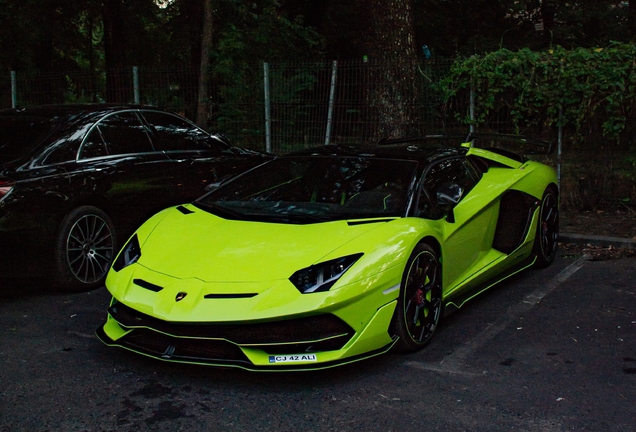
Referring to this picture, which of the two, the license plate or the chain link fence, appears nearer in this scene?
the license plate

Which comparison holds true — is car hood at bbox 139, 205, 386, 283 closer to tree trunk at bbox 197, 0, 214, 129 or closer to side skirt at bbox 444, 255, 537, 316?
side skirt at bbox 444, 255, 537, 316

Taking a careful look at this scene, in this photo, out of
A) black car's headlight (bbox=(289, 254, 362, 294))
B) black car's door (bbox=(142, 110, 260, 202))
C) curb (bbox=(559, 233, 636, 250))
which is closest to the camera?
black car's headlight (bbox=(289, 254, 362, 294))

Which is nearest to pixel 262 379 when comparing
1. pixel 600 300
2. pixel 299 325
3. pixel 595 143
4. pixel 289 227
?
pixel 299 325

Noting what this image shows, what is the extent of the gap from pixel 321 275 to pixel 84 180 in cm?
290

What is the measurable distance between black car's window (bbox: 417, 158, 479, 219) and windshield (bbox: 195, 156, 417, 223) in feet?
0.43

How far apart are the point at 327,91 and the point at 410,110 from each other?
4.24 feet

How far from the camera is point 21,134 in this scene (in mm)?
6418

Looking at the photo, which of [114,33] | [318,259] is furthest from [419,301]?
[114,33]

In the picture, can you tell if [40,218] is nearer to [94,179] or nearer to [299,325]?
[94,179]

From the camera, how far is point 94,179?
6.49m

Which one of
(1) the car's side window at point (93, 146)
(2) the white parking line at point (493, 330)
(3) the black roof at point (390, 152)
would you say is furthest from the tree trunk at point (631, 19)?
(1) the car's side window at point (93, 146)

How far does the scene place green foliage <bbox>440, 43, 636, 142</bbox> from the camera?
953 cm

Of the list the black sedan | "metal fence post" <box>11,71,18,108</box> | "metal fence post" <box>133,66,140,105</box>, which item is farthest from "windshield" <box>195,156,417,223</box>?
"metal fence post" <box>11,71,18,108</box>

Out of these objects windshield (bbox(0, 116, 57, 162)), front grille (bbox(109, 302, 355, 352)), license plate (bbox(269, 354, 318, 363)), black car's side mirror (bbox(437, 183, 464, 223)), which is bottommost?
license plate (bbox(269, 354, 318, 363))
